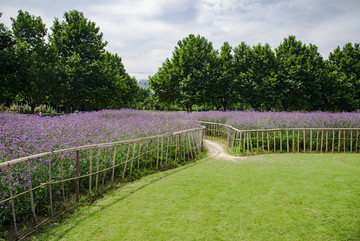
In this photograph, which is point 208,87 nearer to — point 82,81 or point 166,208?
point 82,81

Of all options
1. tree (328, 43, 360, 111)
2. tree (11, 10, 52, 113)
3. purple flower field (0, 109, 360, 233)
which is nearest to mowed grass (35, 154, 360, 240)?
purple flower field (0, 109, 360, 233)

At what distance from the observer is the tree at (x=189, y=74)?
93.5ft

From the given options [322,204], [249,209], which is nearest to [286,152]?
[322,204]

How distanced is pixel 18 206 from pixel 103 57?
28.8 metres

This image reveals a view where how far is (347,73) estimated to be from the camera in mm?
34125

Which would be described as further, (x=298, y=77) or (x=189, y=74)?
(x=298, y=77)

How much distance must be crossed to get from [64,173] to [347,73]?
4203 cm

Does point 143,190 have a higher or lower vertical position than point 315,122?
lower

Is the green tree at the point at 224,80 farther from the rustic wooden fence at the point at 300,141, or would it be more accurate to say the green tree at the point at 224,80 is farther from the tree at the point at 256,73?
the rustic wooden fence at the point at 300,141

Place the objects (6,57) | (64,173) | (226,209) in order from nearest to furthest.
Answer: (226,209)
(64,173)
(6,57)

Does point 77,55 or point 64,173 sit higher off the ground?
point 77,55

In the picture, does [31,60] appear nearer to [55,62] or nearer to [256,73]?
[55,62]

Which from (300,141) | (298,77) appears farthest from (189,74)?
(300,141)

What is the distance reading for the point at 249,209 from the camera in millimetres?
4211
